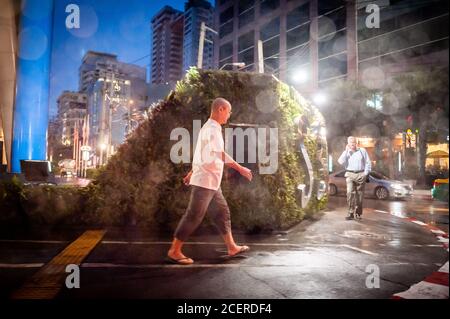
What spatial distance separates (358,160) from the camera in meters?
8.02

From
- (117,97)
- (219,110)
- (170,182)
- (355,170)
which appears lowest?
(170,182)

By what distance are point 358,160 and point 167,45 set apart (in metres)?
126

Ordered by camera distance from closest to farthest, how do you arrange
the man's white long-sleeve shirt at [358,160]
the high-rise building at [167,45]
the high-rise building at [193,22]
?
the man's white long-sleeve shirt at [358,160] < the high-rise building at [167,45] < the high-rise building at [193,22]

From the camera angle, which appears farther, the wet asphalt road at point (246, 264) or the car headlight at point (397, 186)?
the car headlight at point (397, 186)

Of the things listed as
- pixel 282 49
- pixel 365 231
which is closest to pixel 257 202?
pixel 365 231

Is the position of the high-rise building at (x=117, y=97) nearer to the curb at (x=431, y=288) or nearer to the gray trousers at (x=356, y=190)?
the gray trousers at (x=356, y=190)

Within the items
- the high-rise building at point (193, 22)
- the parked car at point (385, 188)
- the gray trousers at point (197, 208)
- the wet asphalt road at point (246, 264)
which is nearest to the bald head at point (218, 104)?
the gray trousers at point (197, 208)

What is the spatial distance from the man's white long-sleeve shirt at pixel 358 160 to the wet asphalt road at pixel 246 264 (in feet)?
6.35

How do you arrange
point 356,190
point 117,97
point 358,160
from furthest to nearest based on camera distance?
point 117,97, point 356,190, point 358,160

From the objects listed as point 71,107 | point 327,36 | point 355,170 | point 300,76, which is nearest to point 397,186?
point 355,170

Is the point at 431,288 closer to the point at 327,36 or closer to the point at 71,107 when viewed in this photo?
the point at 327,36

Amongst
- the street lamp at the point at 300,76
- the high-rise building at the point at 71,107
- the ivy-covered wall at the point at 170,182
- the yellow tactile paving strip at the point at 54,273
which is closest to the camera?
the yellow tactile paving strip at the point at 54,273

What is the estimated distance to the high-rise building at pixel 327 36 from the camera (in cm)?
2381

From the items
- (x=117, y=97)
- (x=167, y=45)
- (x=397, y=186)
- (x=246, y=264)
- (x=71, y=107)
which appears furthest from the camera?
(x=167, y=45)
